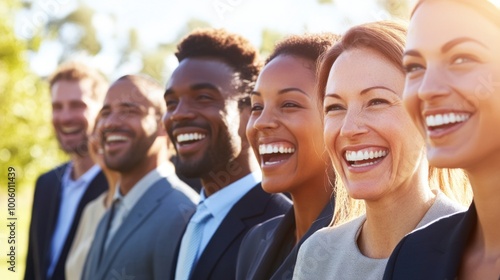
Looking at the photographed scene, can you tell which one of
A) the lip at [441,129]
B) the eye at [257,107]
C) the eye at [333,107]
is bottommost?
the lip at [441,129]

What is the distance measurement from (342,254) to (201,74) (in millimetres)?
2184

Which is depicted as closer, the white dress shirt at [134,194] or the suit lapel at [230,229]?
the suit lapel at [230,229]

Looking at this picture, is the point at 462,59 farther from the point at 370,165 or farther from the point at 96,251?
the point at 96,251

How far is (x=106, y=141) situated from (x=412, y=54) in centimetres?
437

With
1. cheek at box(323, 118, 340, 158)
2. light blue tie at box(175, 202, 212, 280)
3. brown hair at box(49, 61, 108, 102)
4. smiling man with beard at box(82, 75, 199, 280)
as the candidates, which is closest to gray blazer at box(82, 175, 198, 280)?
smiling man with beard at box(82, 75, 199, 280)

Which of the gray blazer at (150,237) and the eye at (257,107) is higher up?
the eye at (257,107)

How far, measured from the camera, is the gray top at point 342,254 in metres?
3.28

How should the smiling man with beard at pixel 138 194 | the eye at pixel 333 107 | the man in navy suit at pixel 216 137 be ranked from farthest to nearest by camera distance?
the smiling man with beard at pixel 138 194, the man in navy suit at pixel 216 137, the eye at pixel 333 107

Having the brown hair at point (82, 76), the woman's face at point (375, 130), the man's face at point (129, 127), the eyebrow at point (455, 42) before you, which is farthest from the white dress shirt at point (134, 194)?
the eyebrow at point (455, 42)

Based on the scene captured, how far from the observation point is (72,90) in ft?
29.4

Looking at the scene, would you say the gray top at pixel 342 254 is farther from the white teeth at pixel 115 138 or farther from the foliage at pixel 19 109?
the foliage at pixel 19 109

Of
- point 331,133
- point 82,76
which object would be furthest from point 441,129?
point 82,76

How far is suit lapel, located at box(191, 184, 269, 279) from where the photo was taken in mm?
4883

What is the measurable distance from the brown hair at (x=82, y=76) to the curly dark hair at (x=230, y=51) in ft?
11.7
